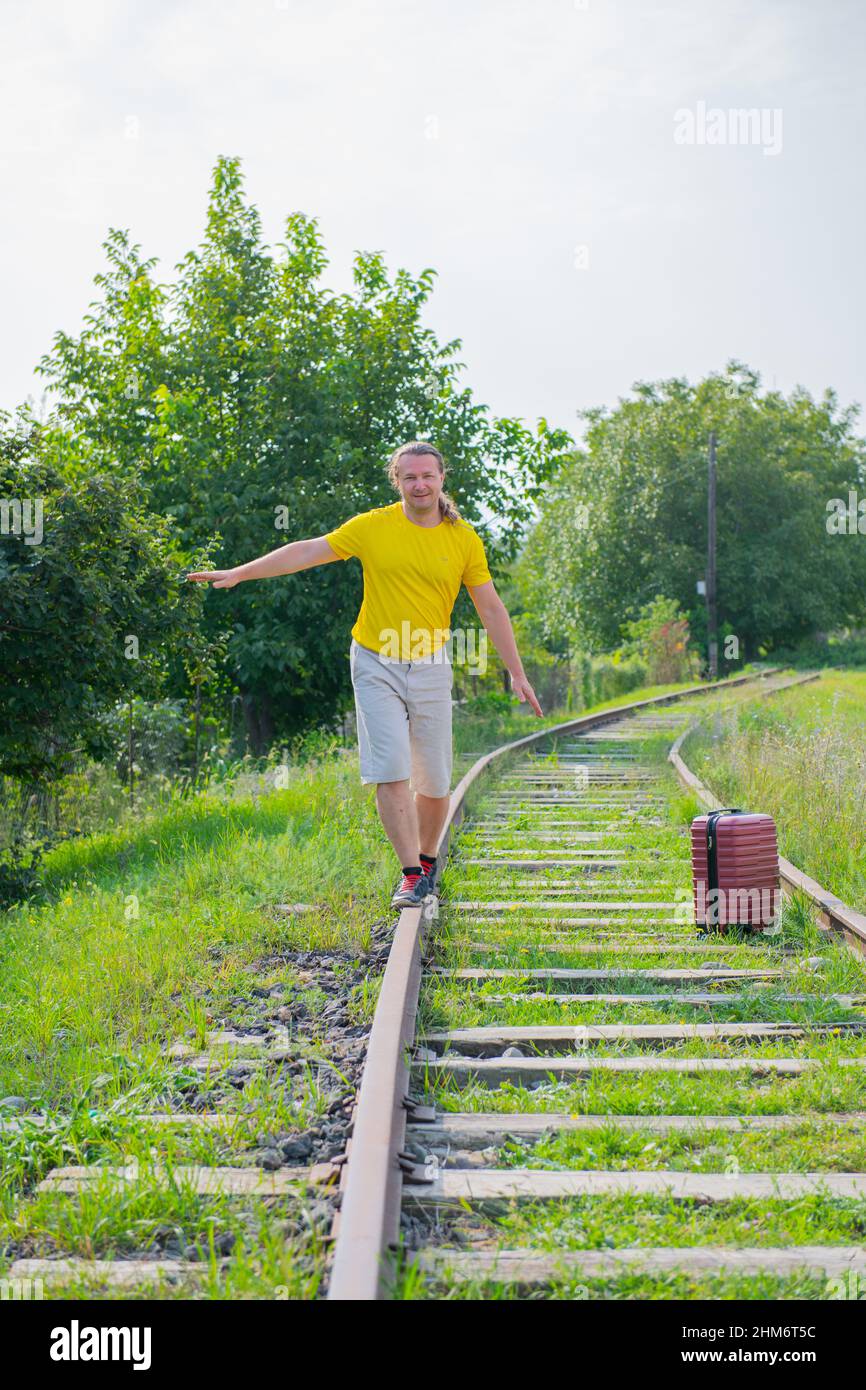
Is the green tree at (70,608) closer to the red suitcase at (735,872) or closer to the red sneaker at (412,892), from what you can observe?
the red sneaker at (412,892)

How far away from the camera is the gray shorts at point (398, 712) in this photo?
509cm

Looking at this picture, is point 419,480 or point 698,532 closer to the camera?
point 419,480

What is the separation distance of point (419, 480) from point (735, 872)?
2.33 meters

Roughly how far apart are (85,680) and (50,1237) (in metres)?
7.01

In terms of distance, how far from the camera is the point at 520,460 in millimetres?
18688

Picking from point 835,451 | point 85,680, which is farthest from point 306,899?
point 835,451

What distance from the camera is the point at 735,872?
18.6 feet

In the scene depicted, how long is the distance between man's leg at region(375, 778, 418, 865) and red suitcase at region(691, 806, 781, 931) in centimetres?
146

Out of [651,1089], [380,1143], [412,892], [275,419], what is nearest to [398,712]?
[412,892]

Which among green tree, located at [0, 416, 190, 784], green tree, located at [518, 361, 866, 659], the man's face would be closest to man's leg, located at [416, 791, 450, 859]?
the man's face

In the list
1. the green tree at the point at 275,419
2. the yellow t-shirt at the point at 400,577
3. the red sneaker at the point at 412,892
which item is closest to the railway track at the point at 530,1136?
the red sneaker at the point at 412,892

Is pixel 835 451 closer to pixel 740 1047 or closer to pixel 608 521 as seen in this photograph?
pixel 608 521

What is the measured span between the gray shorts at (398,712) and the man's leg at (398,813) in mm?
65

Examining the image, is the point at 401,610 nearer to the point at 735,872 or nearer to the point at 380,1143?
the point at 735,872
